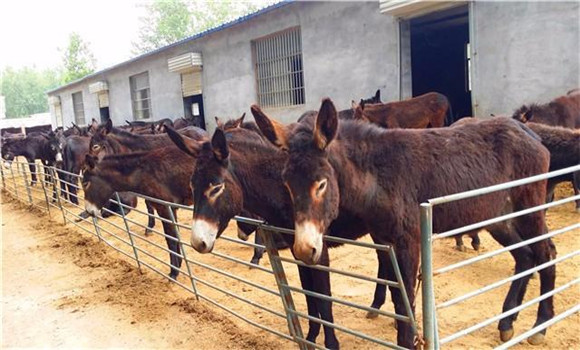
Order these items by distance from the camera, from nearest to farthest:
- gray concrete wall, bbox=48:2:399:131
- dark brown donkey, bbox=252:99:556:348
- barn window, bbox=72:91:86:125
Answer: dark brown donkey, bbox=252:99:556:348 → gray concrete wall, bbox=48:2:399:131 → barn window, bbox=72:91:86:125

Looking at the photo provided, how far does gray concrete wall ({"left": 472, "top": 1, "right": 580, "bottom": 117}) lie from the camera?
6.55m

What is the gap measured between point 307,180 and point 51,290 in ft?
14.5

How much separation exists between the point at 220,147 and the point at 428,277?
5.66 ft

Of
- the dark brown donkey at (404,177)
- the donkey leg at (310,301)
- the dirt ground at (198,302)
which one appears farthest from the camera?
the dirt ground at (198,302)

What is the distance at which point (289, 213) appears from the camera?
10.4 ft

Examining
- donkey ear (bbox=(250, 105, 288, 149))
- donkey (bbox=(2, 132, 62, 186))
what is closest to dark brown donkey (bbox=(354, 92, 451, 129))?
donkey ear (bbox=(250, 105, 288, 149))

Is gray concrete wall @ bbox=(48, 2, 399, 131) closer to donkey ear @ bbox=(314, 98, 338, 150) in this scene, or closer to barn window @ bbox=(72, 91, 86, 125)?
donkey ear @ bbox=(314, 98, 338, 150)

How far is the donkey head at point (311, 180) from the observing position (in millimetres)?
2350

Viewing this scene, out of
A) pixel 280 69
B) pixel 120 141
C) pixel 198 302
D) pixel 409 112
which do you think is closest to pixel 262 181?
pixel 198 302

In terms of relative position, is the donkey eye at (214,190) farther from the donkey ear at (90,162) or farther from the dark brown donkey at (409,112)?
the dark brown donkey at (409,112)

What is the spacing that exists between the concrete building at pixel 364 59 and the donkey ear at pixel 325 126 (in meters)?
5.88

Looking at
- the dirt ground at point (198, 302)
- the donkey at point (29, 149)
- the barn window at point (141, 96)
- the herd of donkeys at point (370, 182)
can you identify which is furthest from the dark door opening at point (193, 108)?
the herd of donkeys at point (370, 182)

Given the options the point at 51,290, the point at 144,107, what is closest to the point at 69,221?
the point at 51,290

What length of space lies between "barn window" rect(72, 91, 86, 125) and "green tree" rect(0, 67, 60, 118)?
4759cm
